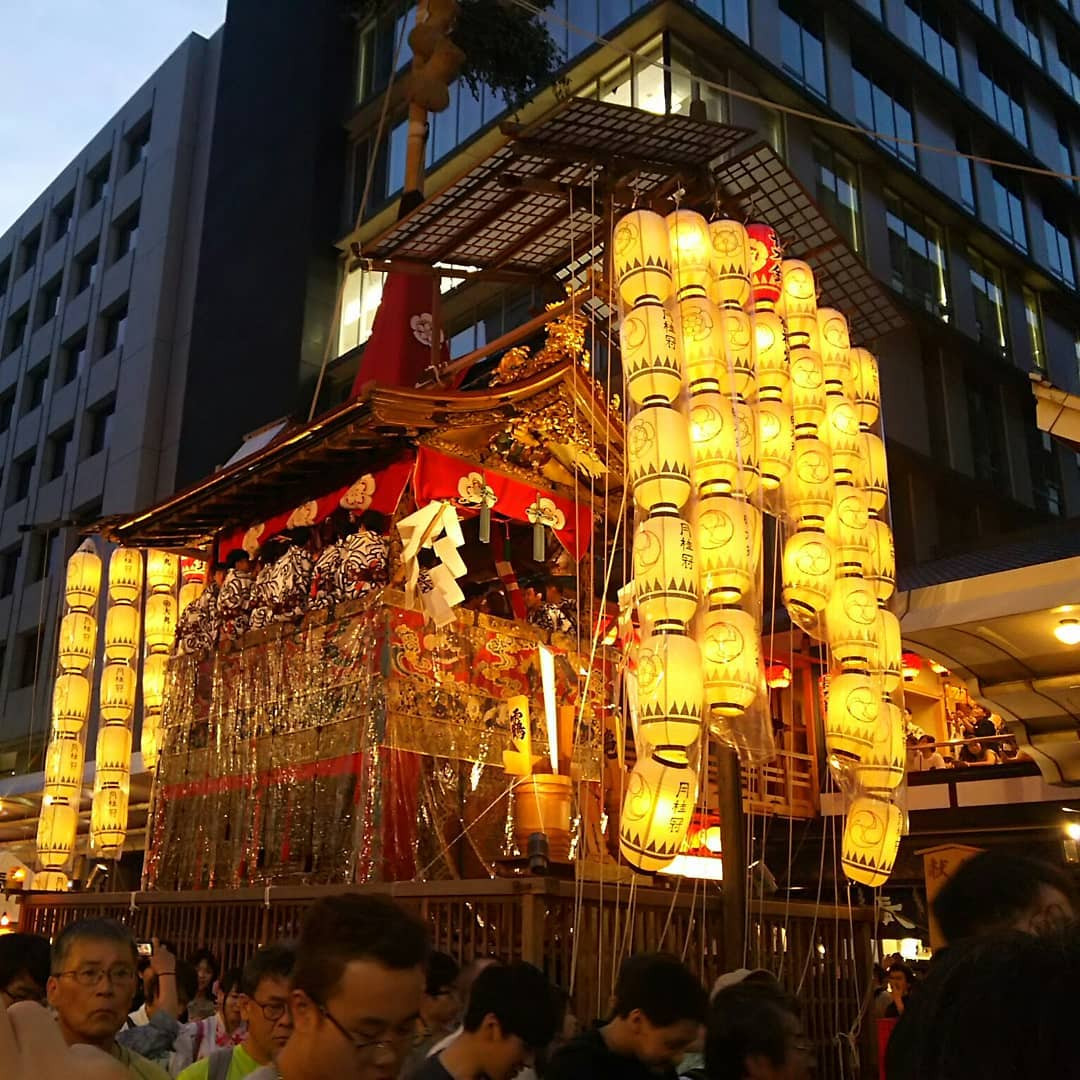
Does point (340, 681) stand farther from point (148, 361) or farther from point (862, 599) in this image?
point (148, 361)

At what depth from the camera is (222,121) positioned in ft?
73.2

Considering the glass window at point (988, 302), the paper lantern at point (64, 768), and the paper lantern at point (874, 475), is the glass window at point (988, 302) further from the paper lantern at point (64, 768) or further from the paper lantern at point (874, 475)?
the paper lantern at point (64, 768)

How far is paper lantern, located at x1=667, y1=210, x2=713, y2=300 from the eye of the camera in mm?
7406

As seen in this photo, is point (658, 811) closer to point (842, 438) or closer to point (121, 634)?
point (842, 438)

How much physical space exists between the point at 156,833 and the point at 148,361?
11.8 metres

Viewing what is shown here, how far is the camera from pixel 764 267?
26.6 feet

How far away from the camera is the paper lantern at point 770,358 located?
25.4ft

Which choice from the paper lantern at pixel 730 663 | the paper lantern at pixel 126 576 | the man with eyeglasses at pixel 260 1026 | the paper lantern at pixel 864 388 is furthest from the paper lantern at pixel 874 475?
the paper lantern at pixel 126 576

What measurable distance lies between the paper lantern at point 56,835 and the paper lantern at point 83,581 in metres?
2.11

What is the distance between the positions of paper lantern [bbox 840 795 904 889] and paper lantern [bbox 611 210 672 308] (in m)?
3.44

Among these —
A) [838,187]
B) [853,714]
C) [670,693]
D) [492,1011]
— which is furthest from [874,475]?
[838,187]

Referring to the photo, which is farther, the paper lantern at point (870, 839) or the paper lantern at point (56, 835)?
the paper lantern at point (56, 835)

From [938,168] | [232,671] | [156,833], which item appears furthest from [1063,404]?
[938,168]

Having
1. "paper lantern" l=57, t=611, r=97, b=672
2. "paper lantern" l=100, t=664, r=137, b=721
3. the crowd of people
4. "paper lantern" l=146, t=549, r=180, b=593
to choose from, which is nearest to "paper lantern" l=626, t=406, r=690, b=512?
the crowd of people
